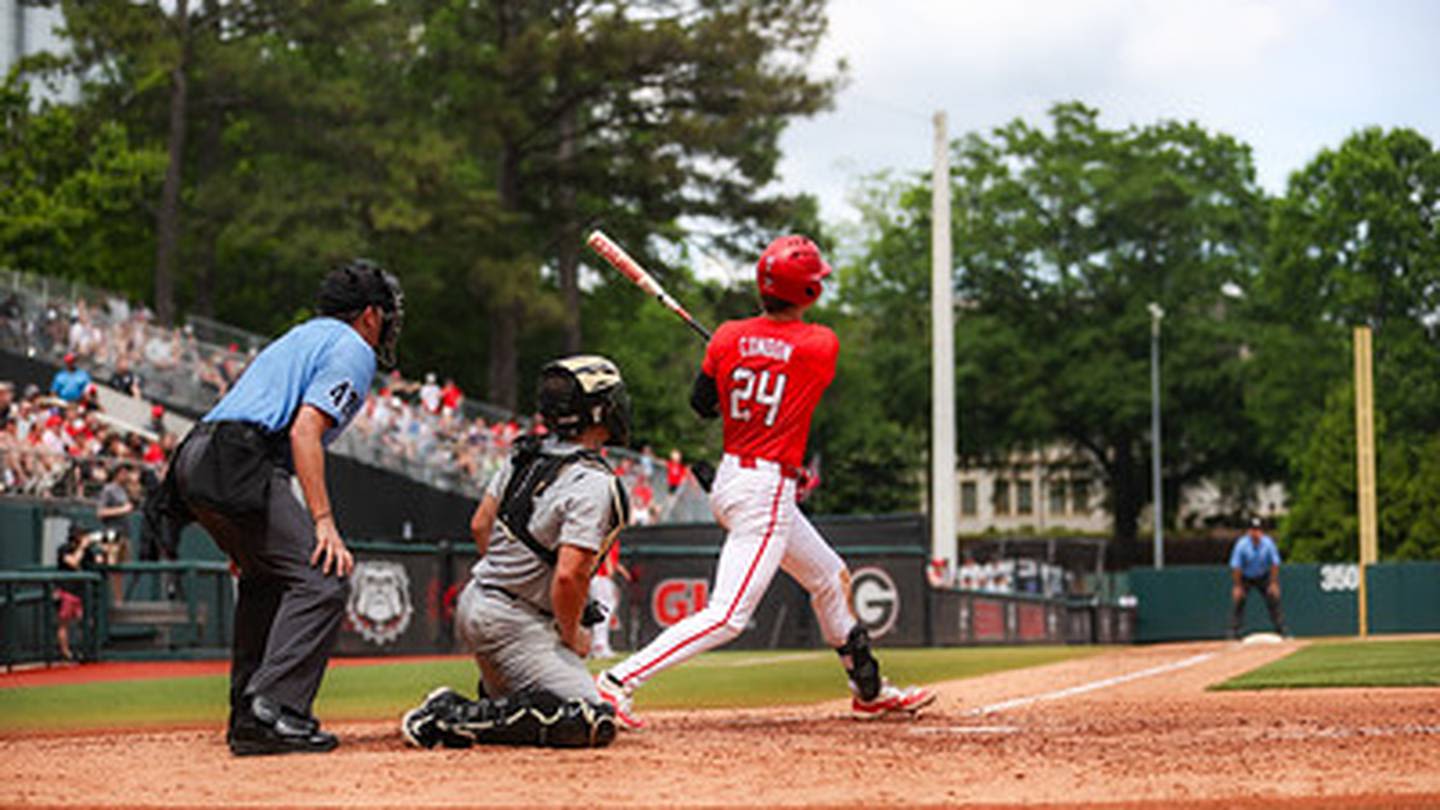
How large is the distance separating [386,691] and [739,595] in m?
4.90

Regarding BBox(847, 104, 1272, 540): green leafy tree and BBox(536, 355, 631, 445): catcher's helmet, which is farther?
BBox(847, 104, 1272, 540): green leafy tree

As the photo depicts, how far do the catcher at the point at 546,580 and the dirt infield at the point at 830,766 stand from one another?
16cm

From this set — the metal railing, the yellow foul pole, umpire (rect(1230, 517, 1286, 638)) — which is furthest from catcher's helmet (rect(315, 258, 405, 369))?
the yellow foul pole

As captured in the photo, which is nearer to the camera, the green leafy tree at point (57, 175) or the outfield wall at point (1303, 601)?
the outfield wall at point (1303, 601)

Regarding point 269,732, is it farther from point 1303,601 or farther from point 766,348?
point 1303,601

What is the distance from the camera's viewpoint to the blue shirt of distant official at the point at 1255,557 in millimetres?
25391

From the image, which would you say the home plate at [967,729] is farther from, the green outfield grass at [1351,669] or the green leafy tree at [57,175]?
the green leafy tree at [57,175]

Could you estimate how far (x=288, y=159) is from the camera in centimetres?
4569

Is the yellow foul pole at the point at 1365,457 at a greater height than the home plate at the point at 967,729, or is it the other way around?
the yellow foul pole at the point at 1365,457

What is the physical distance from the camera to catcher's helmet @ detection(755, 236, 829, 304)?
767 cm

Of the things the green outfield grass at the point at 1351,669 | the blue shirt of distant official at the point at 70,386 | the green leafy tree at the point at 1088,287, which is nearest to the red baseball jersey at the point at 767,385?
the green outfield grass at the point at 1351,669

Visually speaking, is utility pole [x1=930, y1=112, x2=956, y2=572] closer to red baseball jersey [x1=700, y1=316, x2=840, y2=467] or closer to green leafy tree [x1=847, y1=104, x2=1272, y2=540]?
red baseball jersey [x1=700, y1=316, x2=840, y2=467]

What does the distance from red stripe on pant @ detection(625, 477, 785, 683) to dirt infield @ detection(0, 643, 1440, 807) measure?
300 millimetres

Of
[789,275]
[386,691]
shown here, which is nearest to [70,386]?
[386,691]
